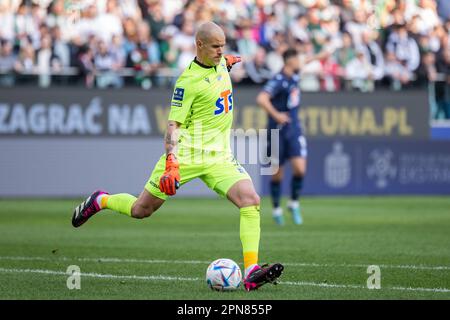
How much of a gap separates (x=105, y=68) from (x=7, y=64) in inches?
83.3

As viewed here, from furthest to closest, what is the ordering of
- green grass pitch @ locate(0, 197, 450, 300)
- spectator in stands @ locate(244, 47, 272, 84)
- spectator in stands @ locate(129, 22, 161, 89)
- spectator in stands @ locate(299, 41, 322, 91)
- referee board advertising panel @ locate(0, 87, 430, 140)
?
spectator in stands @ locate(299, 41, 322, 91) < spectator in stands @ locate(244, 47, 272, 84) < spectator in stands @ locate(129, 22, 161, 89) < referee board advertising panel @ locate(0, 87, 430, 140) < green grass pitch @ locate(0, 197, 450, 300)

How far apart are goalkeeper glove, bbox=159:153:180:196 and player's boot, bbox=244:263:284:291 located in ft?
3.23

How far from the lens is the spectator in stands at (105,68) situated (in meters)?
23.0

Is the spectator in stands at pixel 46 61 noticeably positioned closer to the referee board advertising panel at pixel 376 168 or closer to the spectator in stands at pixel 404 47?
the referee board advertising panel at pixel 376 168

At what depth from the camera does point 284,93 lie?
17.0 meters

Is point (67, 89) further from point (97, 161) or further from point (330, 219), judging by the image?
point (330, 219)

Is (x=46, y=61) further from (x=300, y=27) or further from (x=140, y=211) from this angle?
(x=140, y=211)

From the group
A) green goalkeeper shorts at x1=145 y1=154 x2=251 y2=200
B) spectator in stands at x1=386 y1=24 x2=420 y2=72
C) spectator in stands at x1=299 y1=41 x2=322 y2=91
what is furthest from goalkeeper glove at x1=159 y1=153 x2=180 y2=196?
spectator in stands at x1=386 y1=24 x2=420 y2=72

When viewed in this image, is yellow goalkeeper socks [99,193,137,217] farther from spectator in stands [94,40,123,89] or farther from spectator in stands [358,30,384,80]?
spectator in stands [358,30,384,80]

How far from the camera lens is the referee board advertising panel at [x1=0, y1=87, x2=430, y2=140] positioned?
899 inches

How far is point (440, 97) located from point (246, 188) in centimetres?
1722

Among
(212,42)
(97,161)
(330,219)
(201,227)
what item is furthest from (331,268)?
(97,161)

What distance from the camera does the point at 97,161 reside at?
76.5ft

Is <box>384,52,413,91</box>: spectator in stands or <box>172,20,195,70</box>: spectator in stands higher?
<box>172,20,195,70</box>: spectator in stands
